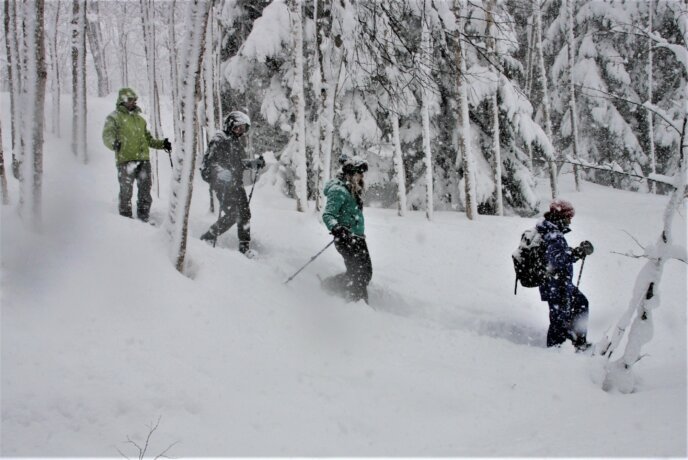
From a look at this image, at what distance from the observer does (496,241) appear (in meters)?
10.6

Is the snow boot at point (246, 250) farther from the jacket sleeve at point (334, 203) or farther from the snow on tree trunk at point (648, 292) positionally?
the snow on tree trunk at point (648, 292)

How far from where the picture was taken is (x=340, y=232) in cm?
596

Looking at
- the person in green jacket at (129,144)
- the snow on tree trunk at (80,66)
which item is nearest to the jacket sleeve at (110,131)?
the person in green jacket at (129,144)

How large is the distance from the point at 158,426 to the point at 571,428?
9.52 ft

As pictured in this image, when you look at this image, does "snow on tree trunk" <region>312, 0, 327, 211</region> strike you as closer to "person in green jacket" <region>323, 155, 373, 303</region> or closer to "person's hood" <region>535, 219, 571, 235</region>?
"person in green jacket" <region>323, 155, 373, 303</region>

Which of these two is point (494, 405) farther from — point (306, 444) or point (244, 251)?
point (244, 251)

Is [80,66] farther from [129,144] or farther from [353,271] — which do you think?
[353,271]

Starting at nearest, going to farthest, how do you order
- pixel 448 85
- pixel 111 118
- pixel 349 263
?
pixel 349 263
pixel 111 118
pixel 448 85

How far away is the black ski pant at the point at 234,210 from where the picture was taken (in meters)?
6.89

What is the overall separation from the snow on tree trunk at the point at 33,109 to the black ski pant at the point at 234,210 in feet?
8.68

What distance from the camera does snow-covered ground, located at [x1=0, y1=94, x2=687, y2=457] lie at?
10.3 ft

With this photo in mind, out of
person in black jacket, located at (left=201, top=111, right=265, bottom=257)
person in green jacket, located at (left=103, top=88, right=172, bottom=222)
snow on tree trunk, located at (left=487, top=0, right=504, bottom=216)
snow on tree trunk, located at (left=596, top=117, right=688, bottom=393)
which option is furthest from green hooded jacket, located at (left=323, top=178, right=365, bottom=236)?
snow on tree trunk, located at (left=487, top=0, right=504, bottom=216)

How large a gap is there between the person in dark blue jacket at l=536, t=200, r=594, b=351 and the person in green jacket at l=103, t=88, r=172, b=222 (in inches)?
219

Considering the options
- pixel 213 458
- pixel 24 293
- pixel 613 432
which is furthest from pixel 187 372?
pixel 613 432
